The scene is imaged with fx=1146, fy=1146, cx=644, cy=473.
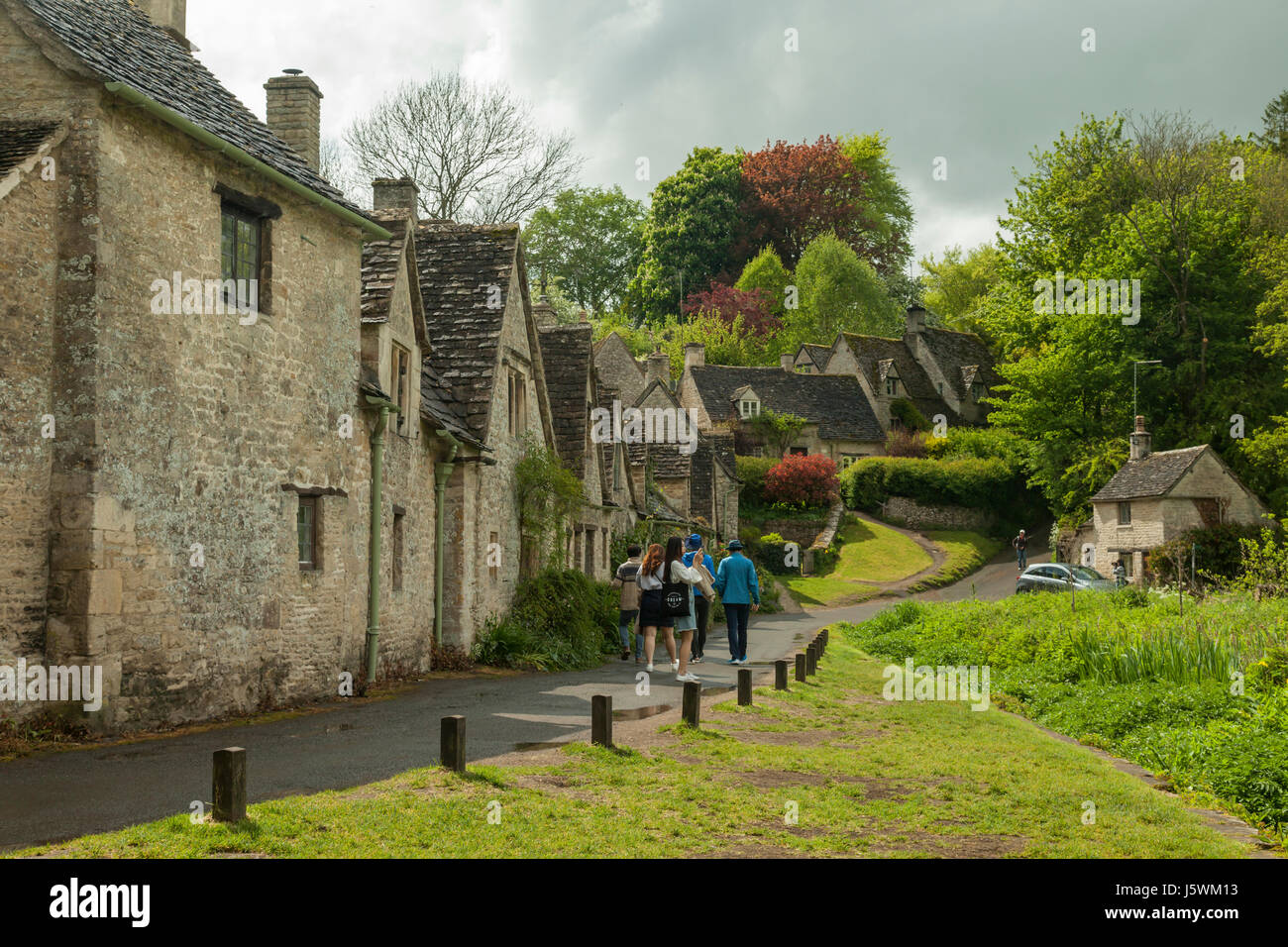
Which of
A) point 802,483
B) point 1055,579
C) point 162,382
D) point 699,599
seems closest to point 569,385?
point 699,599

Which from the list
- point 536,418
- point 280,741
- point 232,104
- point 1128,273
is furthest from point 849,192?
point 280,741

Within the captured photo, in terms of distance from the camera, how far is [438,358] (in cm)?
2247

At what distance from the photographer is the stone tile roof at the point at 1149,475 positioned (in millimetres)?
44562

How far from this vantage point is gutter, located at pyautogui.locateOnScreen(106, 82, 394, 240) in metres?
11.7

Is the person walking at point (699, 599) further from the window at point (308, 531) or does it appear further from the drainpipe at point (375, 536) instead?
the window at point (308, 531)

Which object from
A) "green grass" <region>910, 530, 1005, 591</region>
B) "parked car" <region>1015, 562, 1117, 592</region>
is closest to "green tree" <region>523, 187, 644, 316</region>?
"green grass" <region>910, 530, 1005, 591</region>

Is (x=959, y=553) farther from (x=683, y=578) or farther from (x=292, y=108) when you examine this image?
(x=292, y=108)

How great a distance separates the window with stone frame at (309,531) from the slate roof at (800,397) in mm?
50220

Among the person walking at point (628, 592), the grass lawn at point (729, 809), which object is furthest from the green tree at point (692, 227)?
the grass lawn at point (729, 809)

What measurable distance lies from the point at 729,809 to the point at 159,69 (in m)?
11.2

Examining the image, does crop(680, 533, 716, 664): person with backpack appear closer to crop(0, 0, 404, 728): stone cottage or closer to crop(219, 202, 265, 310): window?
crop(0, 0, 404, 728): stone cottage

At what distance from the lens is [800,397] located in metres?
68.1

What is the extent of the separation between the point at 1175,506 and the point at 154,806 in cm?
4348

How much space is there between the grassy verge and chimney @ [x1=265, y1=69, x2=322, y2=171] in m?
14.4
